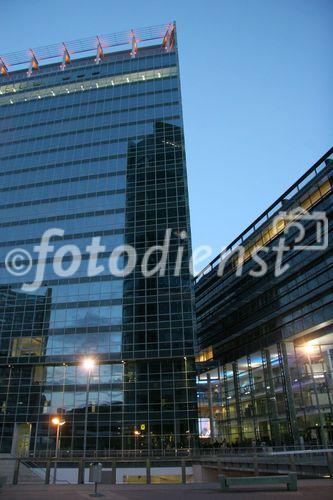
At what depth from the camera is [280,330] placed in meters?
46.4

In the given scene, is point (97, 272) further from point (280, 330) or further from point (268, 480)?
point (268, 480)

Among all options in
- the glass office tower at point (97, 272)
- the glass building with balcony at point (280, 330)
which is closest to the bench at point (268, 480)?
the glass building with balcony at point (280, 330)

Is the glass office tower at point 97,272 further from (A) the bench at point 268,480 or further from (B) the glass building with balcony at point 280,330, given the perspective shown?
(A) the bench at point 268,480

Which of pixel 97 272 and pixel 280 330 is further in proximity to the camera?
pixel 97 272

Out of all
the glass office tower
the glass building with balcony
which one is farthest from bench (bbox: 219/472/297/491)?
the glass office tower

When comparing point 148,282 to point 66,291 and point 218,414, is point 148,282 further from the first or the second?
point 218,414

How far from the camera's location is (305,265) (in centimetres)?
4288

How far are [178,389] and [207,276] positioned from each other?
25.6m

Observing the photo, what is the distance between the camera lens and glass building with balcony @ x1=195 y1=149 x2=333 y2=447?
4072 centimetres

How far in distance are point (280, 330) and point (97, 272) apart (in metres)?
24.7

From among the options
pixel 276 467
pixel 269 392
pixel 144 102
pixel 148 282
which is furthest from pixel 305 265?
pixel 144 102

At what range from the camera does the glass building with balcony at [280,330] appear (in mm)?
40719

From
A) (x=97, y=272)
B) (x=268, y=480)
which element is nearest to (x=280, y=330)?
(x=97, y=272)

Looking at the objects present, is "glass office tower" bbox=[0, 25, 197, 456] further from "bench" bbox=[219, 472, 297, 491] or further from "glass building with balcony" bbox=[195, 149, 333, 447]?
"bench" bbox=[219, 472, 297, 491]
